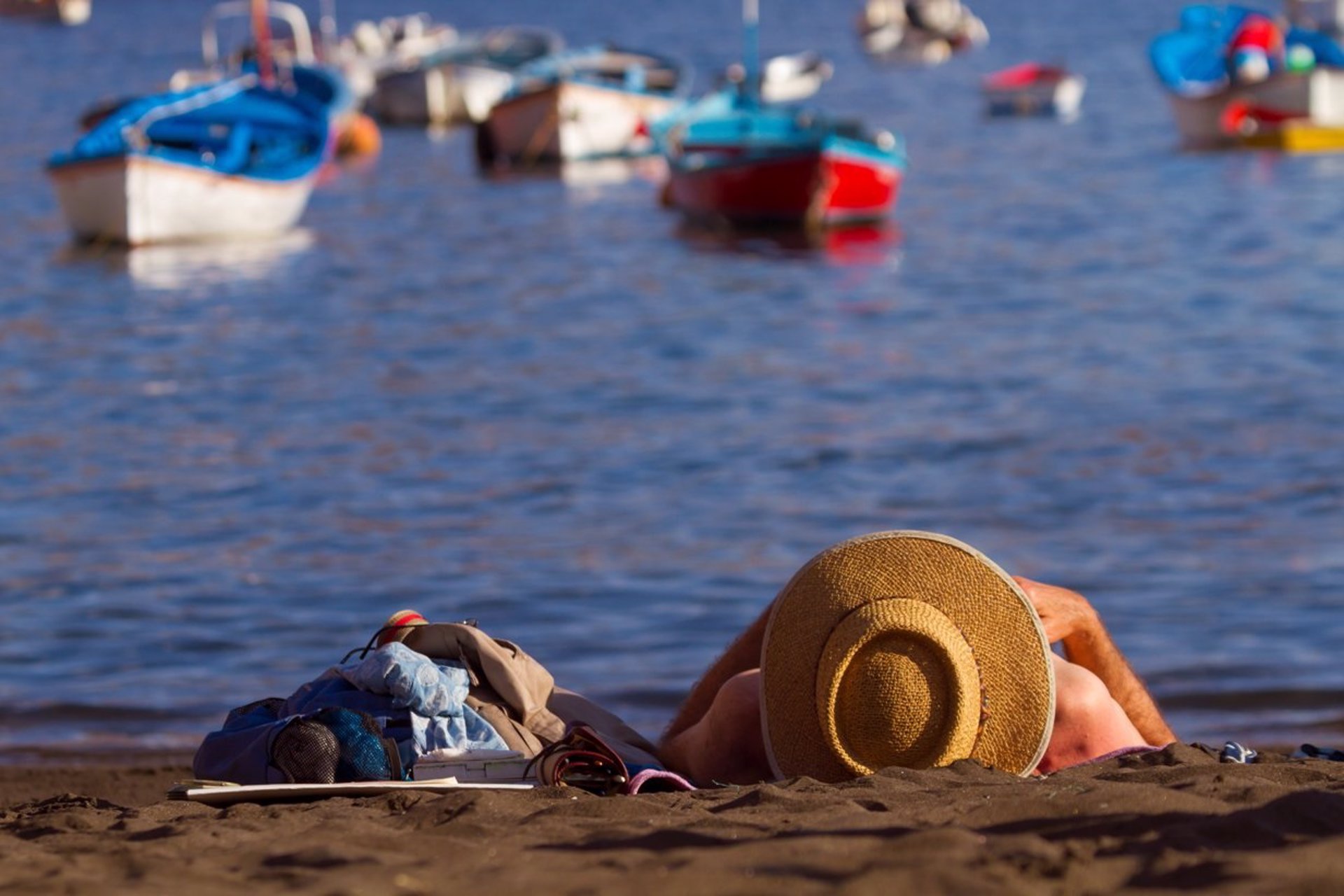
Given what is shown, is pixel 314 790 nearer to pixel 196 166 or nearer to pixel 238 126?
pixel 196 166

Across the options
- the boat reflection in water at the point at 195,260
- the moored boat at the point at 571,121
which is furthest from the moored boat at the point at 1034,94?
the boat reflection in water at the point at 195,260

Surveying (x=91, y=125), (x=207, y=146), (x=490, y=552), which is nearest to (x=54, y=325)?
(x=207, y=146)

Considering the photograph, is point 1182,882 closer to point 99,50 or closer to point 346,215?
point 346,215

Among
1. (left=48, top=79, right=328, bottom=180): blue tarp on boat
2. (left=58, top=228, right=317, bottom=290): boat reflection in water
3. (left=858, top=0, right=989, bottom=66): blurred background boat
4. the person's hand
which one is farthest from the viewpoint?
(left=858, top=0, right=989, bottom=66): blurred background boat

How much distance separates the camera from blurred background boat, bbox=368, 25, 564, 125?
45.1m

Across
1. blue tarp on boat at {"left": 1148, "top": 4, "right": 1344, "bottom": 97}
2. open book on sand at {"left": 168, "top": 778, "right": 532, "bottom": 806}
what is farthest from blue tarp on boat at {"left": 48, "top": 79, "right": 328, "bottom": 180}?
open book on sand at {"left": 168, "top": 778, "right": 532, "bottom": 806}

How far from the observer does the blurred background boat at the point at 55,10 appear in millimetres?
97250

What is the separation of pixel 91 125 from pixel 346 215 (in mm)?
5402

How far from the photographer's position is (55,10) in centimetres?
9769

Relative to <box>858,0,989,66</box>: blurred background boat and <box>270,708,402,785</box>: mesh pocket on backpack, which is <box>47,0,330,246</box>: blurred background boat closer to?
<box>270,708,402,785</box>: mesh pocket on backpack

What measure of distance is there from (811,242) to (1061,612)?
784 inches

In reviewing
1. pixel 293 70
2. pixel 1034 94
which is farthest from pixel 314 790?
pixel 1034 94

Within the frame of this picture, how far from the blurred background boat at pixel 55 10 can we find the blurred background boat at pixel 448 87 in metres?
56.4

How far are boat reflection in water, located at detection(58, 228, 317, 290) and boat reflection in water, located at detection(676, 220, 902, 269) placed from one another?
5313mm
